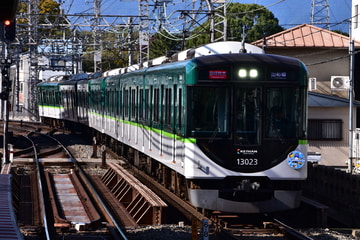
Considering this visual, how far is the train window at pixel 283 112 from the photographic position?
36.1 feet

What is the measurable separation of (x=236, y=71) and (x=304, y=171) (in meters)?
1.83

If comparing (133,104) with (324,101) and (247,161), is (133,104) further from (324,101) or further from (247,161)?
(324,101)

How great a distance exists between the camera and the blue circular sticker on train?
11.1m

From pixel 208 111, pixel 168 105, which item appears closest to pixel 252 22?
pixel 168 105

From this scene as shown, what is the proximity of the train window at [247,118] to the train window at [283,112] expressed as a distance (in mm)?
191

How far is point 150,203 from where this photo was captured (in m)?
11.8

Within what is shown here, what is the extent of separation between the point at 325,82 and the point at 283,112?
64.0 feet

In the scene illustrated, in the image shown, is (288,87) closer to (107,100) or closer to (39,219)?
(39,219)

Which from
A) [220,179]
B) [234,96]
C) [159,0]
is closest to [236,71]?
[234,96]

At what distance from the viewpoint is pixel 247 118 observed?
10945 millimetres

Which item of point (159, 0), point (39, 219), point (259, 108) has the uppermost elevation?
point (159, 0)

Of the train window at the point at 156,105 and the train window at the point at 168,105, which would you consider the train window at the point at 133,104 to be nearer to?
the train window at the point at 156,105

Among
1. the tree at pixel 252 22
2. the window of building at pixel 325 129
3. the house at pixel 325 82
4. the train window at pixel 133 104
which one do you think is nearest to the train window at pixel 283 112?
the train window at pixel 133 104

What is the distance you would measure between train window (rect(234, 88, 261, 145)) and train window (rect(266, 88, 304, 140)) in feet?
0.63
